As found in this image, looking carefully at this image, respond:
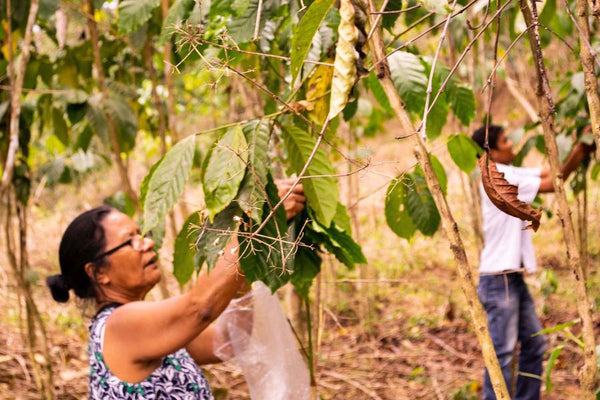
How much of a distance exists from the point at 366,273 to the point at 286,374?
8.50 feet

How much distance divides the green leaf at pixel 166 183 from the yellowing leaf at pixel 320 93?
9.2 inches

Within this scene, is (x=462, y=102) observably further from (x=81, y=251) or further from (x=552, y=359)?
(x=81, y=251)

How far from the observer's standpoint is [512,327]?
281cm

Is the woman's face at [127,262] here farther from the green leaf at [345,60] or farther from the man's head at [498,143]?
the man's head at [498,143]

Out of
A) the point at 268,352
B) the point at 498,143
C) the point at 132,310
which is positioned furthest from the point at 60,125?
the point at 498,143

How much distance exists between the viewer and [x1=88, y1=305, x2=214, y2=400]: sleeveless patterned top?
1.60 meters

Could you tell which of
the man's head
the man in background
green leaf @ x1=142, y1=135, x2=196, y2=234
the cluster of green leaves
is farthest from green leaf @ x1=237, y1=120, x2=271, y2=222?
the man's head

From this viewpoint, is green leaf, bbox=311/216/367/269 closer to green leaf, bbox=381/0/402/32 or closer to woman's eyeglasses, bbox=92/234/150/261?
green leaf, bbox=381/0/402/32

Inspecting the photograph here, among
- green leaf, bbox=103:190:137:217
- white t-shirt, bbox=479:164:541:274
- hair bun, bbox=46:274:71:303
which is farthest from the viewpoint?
white t-shirt, bbox=479:164:541:274

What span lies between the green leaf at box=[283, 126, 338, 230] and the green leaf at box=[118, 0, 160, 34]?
0.52 m

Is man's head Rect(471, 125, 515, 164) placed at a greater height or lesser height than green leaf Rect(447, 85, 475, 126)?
lesser

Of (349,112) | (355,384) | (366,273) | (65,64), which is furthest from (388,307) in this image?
(349,112)

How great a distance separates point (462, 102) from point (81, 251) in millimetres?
1011

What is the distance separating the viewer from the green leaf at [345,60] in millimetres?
772
